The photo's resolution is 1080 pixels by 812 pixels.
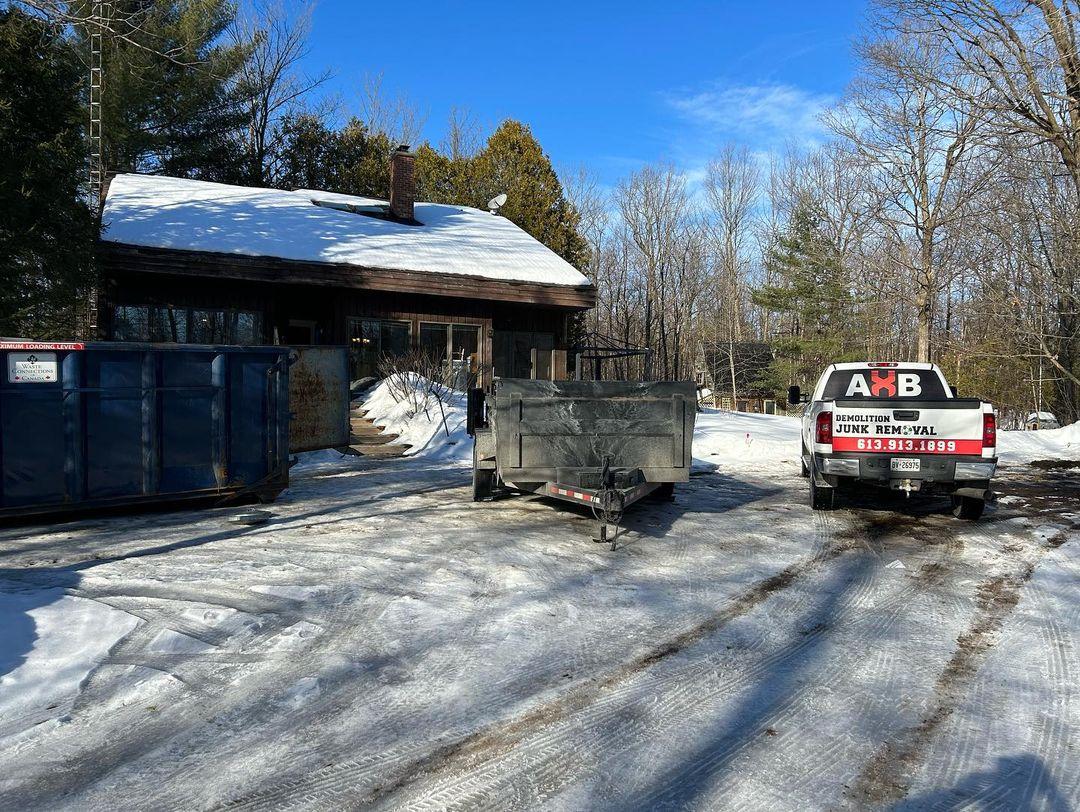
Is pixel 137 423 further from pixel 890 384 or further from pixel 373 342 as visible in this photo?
pixel 373 342

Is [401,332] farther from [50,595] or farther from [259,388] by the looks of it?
[50,595]

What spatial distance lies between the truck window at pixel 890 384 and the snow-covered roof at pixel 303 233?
11275mm

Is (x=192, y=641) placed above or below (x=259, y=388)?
below

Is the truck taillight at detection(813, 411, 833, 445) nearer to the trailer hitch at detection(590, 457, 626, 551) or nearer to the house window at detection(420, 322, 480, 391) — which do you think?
the trailer hitch at detection(590, 457, 626, 551)

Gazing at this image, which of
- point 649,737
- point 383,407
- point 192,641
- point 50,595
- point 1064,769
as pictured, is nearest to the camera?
point 1064,769

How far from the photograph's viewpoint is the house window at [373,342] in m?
19.3

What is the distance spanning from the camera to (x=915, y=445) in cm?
799

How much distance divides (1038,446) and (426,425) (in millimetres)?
14825

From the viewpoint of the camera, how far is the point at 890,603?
5461 millimetres

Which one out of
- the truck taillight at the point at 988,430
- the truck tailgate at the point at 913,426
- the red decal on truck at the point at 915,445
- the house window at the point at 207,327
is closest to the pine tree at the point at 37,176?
the house window at the point at 207,327

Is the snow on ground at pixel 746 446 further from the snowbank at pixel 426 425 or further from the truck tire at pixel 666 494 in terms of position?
the snowbank at pixel 426 425

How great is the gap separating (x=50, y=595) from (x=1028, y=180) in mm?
24431

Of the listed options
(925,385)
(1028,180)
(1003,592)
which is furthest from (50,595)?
(1028,180)

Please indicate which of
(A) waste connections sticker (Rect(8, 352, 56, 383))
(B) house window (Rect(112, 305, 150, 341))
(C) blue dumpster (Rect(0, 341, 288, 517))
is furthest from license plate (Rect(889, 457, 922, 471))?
(B) house window (Rect(112, 305, 150, 341))
